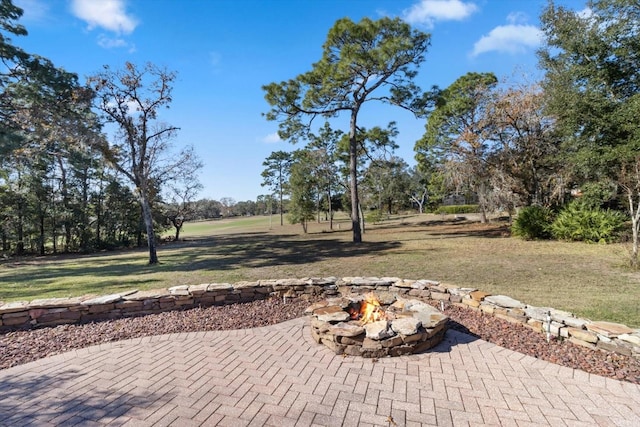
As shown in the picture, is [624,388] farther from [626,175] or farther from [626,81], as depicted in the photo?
[626,81]

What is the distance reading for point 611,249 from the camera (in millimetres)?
8805

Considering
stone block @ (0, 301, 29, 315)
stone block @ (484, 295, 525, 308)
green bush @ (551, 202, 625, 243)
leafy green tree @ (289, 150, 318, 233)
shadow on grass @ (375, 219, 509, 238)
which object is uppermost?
leafy green tree @ (289, 150, 318, 233)

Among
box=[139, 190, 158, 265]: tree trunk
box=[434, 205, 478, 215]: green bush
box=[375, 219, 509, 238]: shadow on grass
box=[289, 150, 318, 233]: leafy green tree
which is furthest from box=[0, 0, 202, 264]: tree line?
box=[434, 205, 478, 215]: green bush

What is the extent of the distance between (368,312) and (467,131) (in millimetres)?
15181

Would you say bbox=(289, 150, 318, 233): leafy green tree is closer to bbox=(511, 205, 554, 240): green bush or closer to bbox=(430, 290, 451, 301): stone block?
bbox=(511, 205, 554, 240): green bush

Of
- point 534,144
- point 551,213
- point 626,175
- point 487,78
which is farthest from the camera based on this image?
point 487,78

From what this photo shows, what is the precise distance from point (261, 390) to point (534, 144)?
52.9ft

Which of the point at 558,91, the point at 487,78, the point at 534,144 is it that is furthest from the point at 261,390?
the point at 487,78

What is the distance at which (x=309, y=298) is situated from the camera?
498 centimetres

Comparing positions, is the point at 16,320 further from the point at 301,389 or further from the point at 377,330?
the point at 377,330

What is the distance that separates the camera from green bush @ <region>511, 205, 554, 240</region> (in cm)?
1174

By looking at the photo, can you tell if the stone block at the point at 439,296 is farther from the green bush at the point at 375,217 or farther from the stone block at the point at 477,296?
the green bush at the point at 375,217

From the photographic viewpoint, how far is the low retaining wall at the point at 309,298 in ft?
9.95

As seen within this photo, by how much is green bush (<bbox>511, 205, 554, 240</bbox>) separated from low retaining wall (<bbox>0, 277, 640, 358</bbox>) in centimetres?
957
